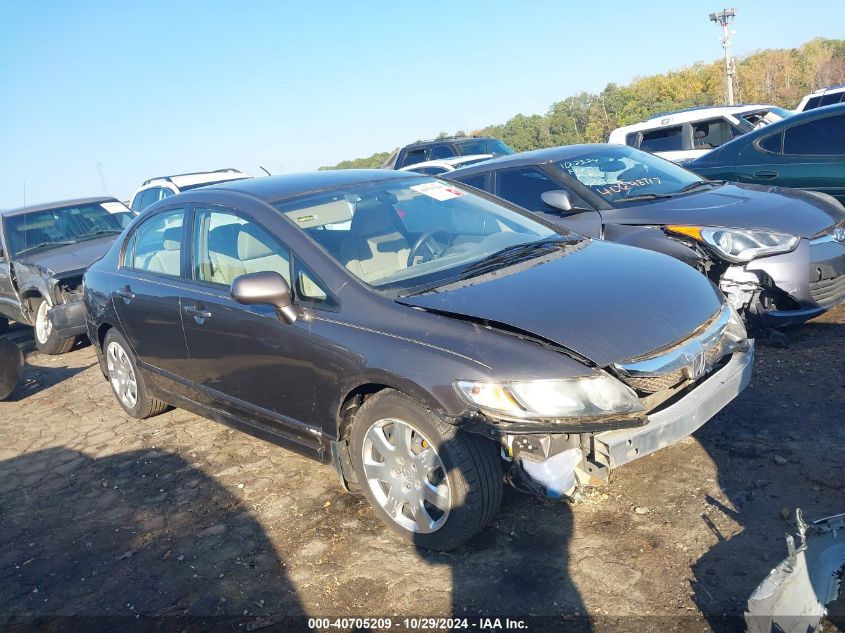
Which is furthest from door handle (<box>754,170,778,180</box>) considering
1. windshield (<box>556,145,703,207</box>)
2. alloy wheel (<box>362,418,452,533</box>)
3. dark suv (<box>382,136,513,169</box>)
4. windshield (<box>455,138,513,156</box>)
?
windshield (<box>455,138,513,156</box>)

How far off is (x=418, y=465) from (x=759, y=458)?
1771mm

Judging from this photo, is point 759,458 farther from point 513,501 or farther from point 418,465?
point 418,465

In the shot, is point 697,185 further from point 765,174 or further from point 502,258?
point 502,258

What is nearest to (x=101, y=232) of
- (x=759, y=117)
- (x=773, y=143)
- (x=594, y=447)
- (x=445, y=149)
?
(x=773, y=143)

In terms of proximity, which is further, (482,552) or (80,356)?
(80,356)

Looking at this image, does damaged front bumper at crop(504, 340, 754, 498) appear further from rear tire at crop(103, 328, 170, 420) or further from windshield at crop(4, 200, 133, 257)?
windshield at crop(4, 200, 133, 257)

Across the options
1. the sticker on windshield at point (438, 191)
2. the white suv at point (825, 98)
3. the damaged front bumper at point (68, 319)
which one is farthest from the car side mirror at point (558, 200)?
the white suv at point (825, 98)

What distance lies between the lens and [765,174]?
702 cm

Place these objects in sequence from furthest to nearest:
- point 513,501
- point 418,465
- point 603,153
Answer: point 603,153
point 513,501
point 418,465

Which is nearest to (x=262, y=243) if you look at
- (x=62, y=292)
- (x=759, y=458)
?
(x=759, y=458)

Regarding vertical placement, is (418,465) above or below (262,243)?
below

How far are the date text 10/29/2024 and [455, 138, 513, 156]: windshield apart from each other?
526 inches

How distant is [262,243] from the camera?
12.6 ft

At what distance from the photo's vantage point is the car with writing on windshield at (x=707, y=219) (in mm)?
4926
